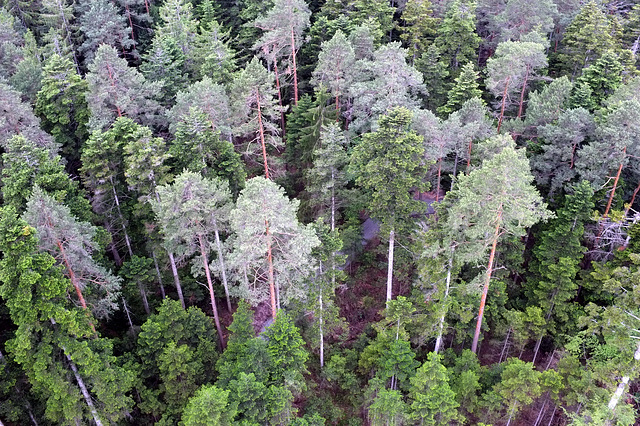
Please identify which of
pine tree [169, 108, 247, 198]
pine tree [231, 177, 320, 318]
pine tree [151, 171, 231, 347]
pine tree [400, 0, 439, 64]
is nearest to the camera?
pine tree [231, 177, 320, 318]

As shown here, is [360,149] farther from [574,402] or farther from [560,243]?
[574,402]

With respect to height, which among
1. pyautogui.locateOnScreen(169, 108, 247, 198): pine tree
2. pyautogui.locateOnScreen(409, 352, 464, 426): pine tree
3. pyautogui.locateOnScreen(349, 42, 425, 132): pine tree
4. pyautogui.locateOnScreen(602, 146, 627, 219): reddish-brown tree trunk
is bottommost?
pyautogui.locateOnScreen(409, 352, 464, 426): pine tree

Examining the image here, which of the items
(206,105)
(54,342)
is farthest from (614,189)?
(54,342)

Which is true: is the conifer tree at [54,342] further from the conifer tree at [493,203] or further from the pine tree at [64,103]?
the conifer tree at [493,203]

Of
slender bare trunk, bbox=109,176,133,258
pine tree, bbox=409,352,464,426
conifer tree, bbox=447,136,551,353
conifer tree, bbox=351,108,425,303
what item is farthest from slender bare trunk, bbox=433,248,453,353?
slender bare trunk, bbox=109,176,133,258

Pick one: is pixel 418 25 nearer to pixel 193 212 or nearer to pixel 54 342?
pixel 193 212

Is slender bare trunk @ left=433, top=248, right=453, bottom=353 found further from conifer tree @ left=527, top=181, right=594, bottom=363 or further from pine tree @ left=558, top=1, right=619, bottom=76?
pine tree @ left=558, top=1, right=619, bottom=76

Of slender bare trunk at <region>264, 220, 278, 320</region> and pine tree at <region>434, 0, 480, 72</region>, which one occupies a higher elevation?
pine tree at <region>434, 0, 480, 72</region>

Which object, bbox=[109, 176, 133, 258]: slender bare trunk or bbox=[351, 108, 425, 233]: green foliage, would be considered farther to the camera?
bbox=[109, 176, 133, 258]: slender bare trunk
